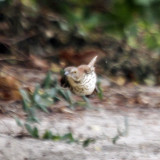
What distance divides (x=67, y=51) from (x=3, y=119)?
1.52 m

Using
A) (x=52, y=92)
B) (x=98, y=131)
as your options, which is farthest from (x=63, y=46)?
(x=52, y=92)

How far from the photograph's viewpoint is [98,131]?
149 inches

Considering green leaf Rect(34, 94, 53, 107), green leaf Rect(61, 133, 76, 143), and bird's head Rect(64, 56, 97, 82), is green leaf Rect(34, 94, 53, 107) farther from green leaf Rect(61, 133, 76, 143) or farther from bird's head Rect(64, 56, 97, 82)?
bird's head Rect(64, 56, 97, 82)

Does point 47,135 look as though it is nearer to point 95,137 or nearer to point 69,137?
point 69,137

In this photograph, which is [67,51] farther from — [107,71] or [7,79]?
[7,79]

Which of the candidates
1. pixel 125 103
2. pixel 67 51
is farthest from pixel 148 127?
pixel 67 51

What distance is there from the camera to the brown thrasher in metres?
3.55

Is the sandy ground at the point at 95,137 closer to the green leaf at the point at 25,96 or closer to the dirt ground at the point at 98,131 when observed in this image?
the dirt ground at the point at 98,131

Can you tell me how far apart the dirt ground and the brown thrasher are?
0.16 m

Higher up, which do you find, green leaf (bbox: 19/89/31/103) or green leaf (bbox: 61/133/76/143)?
green leaf (bbox: 19/89/31/103)

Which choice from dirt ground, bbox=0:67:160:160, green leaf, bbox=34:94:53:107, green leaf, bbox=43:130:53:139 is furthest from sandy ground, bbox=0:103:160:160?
green leaf, bbox=34:94:53:107

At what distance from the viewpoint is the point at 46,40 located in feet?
16.8

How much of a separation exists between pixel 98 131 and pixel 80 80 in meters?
0.42

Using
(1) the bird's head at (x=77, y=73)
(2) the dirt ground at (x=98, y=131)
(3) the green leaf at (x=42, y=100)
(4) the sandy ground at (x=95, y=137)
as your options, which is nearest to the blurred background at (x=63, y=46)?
(2) the dirt ground at (x=98, y=131)
